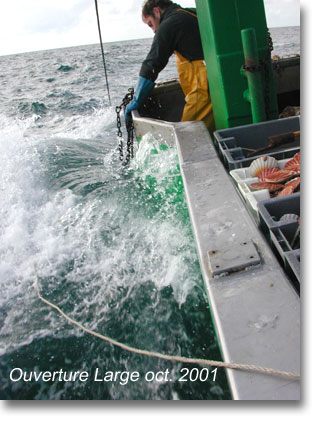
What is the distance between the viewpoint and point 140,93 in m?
3.84

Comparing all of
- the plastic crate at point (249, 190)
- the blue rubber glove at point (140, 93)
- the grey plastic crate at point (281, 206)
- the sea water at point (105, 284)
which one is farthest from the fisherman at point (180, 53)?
the grey plastic crate at point (281, 206)

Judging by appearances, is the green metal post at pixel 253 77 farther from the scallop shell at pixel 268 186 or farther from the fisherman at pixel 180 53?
the scallop shell at pixel 268 186

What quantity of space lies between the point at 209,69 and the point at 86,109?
364 inches

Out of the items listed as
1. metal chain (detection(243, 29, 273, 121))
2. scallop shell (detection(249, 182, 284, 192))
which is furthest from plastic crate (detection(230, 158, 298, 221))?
metal chain (detection(243, 29, 273, 121))

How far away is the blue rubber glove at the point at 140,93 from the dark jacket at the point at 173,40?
0.24 ft

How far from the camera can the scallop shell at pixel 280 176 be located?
1.97 metres

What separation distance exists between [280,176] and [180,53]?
7.56ft

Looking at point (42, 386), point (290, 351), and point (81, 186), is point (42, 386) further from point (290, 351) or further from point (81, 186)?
point (81, 186)

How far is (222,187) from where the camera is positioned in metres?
1.94

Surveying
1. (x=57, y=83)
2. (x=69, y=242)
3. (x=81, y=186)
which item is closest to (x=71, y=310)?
(x=69, y=242)

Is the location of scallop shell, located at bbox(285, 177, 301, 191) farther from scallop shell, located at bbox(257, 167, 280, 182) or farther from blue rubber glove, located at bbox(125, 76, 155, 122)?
blue rubber glove, located at bbox(125, 76, 155, 122)

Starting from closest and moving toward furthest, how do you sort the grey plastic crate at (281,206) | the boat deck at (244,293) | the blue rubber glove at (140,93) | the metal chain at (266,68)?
1. the boat deck at (244,293)
2. the grey plastic crate at (281,206)
3. the metal chain at (266,68)
4. the blue rubber glove at (140,93)

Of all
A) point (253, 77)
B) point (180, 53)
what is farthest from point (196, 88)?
point (253, 77)

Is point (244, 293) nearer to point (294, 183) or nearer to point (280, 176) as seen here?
Answer: point (294, 183)
